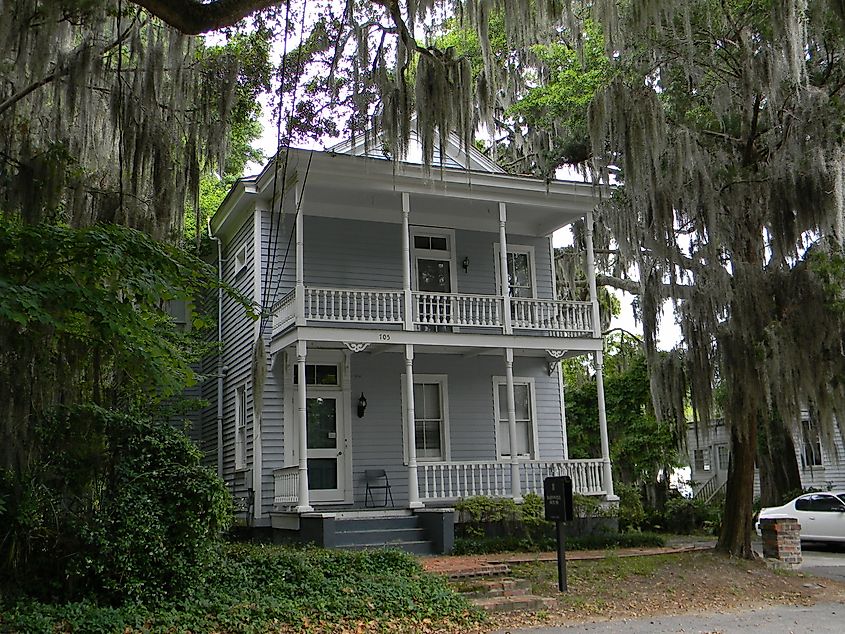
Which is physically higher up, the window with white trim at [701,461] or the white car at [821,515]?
the window with white trim at [701,461]

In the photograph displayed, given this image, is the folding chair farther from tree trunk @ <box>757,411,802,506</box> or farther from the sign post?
tree trunk @ <box>757,411,802,506</box>

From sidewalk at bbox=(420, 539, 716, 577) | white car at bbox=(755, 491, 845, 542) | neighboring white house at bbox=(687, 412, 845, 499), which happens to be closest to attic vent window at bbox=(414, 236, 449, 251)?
sidewalk at bbox=(420, 539, 716, 577)

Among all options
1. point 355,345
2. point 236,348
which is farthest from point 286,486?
point 236,348

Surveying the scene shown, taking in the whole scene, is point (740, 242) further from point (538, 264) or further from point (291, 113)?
point (291, 113)

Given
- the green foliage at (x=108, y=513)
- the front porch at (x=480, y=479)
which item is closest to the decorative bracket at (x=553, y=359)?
the front porch at (x=480, y=479)

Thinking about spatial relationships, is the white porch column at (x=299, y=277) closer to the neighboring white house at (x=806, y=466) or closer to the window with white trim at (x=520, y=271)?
the window with white trim at (x=520, y=271)

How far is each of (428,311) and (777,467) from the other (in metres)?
12.3

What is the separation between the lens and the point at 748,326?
480 inches

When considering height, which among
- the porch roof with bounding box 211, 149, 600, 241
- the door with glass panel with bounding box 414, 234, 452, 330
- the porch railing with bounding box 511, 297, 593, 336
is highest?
the porch roof with bounding box 211, 149, 600, 241

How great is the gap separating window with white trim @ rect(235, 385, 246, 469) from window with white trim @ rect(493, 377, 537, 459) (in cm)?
480

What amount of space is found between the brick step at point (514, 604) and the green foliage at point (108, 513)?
299cm

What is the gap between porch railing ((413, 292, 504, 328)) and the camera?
584 inches

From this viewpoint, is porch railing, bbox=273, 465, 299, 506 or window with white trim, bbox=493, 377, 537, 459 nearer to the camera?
porch railing, bbox=273, 465, 299, 506

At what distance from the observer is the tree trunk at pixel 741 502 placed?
12953 mm
